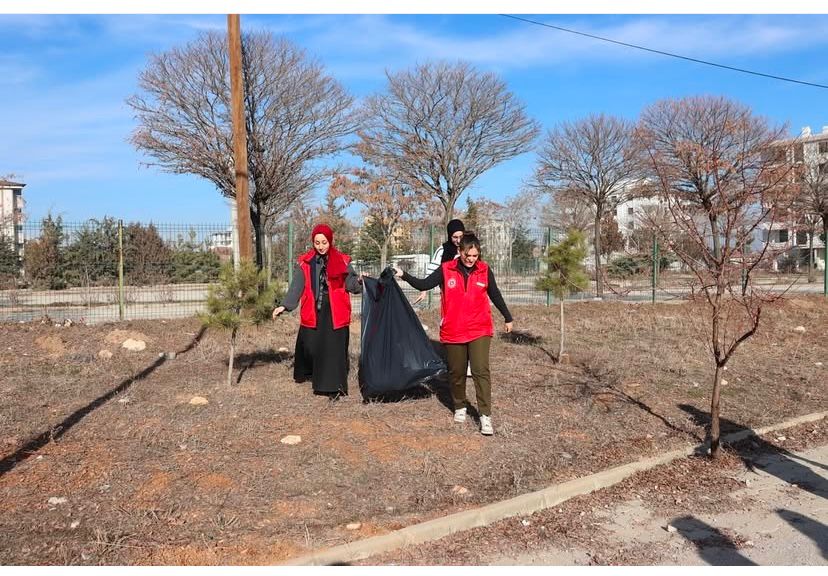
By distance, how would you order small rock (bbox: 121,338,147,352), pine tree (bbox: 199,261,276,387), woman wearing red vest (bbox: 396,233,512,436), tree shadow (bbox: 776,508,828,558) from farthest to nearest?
small rock (bbox: 121,338,147,352) → pine tree (bbox: 199,261,276,387) → woman wearing red vest (bbox: 396,233,512,436) → tree shadow (bbox: 776,508,828,558)

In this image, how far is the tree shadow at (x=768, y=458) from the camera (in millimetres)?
5227

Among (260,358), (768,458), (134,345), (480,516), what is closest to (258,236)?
(134,345)

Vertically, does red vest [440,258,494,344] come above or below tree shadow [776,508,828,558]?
above

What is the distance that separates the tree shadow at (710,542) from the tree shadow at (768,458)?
127cm

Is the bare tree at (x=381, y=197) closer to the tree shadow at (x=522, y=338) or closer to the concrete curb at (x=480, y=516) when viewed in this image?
the tree shadow at (x=522, y=338)

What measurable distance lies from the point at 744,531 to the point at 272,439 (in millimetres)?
3427

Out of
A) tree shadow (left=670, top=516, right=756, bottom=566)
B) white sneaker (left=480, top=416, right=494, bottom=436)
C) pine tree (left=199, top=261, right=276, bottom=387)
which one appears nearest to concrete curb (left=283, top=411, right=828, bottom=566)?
tree shadow (left=670, top=516, right=756, bottom=566)

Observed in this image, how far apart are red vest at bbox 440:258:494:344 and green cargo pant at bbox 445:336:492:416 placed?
7cm

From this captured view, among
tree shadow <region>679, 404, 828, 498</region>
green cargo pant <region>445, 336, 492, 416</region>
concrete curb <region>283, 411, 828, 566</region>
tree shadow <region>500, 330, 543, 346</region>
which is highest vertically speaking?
green cargo pant <region>445, 336, 492, 416</region>

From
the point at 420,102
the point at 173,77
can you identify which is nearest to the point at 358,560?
the point at 173,77

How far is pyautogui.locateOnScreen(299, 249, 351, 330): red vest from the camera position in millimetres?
6777

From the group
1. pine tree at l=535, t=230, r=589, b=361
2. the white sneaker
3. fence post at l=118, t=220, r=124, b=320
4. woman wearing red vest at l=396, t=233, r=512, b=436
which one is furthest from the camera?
fence post at l=118, t=220, r=124, b=320

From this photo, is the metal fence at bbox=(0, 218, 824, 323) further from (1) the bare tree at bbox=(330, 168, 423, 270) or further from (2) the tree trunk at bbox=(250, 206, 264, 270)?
(1) the bare tree at bbox=(330, 168, 423, 270)

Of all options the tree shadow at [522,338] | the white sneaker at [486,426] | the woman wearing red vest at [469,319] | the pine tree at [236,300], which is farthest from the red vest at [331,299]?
the tree shadow at [522,338]
